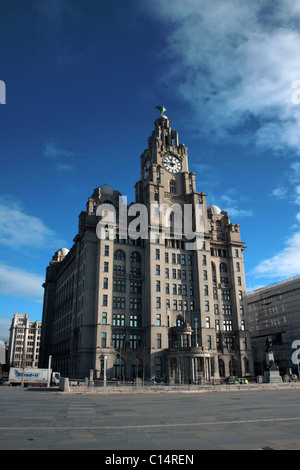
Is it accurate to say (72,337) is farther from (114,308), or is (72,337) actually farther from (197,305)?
(197,305)

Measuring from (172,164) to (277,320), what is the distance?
59.7m

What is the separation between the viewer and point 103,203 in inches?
3885

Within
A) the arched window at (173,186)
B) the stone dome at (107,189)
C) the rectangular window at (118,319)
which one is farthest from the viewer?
the arched window at (173,186)

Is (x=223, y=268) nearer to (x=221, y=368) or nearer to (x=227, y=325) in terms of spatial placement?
(x=227, y=325)

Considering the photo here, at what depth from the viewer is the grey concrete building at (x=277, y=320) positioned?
105875 millimetres

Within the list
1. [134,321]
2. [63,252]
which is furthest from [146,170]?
[63,252]

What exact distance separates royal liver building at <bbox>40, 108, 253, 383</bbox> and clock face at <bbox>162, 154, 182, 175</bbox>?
34cm

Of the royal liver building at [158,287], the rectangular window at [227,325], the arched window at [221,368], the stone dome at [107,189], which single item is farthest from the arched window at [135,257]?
the arched window at [221,368]

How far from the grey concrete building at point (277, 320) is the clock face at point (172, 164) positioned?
48878mm

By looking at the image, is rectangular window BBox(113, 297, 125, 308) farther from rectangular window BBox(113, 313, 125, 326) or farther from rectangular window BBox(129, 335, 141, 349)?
rectangular window BBox(129, 335, 141, 349)

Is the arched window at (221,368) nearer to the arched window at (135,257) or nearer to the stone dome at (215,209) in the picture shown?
the arched window at (135,257)

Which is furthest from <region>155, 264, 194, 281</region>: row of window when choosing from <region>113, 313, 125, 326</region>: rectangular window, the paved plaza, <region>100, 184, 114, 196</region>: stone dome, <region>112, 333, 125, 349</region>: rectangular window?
the paved plaza

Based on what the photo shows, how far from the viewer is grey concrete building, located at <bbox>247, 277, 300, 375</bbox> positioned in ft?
347

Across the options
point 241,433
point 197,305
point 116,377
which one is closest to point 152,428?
point 241,433
